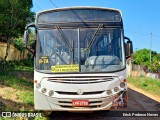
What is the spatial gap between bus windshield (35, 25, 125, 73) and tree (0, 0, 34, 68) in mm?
8666

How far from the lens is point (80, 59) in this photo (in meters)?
7.37

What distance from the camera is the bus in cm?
710

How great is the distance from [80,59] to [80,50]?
25 cm

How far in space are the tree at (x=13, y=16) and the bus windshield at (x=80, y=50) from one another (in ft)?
28.4

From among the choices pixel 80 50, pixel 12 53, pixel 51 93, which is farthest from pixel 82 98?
pixel 12 53

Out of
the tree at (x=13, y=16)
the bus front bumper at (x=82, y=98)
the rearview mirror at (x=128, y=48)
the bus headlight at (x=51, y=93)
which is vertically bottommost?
the bus front bumper at (x=82, y=98)

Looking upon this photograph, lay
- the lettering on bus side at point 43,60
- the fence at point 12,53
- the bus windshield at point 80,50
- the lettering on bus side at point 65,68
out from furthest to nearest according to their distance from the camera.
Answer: the fence at point 12,53
the lettering on bus side at point 43,60
the bus windshield at point 80,50
the lettering on bus side at point 65,68

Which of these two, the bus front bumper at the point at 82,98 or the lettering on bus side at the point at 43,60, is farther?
the lettering on bus side at the point at 43,60

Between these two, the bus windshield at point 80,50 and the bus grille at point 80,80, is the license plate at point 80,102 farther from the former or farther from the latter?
the bus windshield at point 80,50

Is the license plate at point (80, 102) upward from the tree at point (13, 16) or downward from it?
downward

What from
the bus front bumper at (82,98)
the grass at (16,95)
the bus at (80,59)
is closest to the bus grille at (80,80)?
the bus at (80,59)

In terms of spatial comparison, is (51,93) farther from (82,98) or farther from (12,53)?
(12,53)

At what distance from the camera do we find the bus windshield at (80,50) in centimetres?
735

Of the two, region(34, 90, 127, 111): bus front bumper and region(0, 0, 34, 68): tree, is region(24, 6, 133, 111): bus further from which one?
region(0, 0, 34, 68): tree
